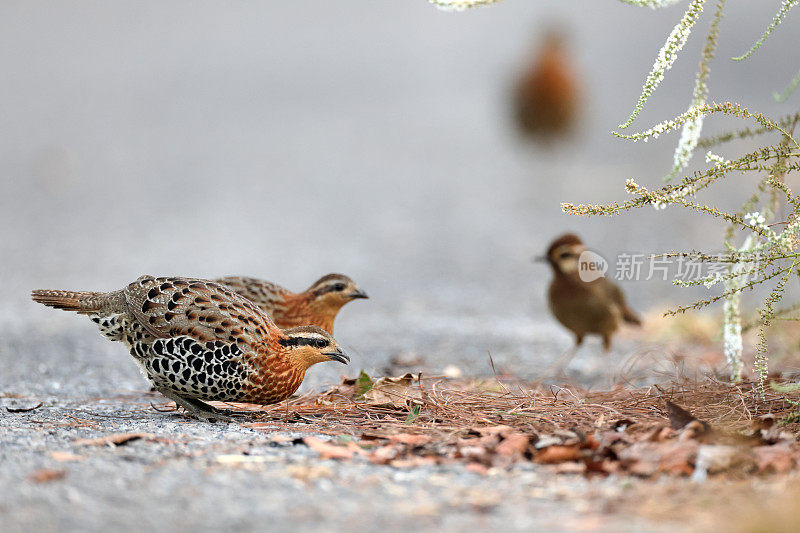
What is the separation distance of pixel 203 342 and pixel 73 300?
0.79m

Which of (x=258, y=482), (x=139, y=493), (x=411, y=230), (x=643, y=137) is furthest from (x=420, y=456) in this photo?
(x=411, y=230)

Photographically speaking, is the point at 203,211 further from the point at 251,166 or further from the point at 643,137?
the point at 643,137

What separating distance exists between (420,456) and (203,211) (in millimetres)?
9330

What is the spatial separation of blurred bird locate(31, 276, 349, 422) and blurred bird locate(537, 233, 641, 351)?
8.66 feet

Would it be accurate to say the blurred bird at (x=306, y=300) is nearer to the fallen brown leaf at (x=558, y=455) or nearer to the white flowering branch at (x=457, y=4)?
the white flowering branch at (x=457, y=4)

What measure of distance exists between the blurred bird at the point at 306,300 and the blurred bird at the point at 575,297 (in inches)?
71.3

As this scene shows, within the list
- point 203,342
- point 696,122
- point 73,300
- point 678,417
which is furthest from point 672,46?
point 73,300

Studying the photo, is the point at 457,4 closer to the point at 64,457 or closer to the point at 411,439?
the point at 411,439

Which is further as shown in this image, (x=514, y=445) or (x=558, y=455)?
(x=514, y=445)

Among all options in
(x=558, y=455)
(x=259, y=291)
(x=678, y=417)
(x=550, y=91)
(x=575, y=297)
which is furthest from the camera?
(x=550, y=91)

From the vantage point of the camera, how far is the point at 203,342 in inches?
157

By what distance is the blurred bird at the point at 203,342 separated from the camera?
396 cm

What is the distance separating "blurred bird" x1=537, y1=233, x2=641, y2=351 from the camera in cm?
637

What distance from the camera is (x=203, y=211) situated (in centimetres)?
1197
